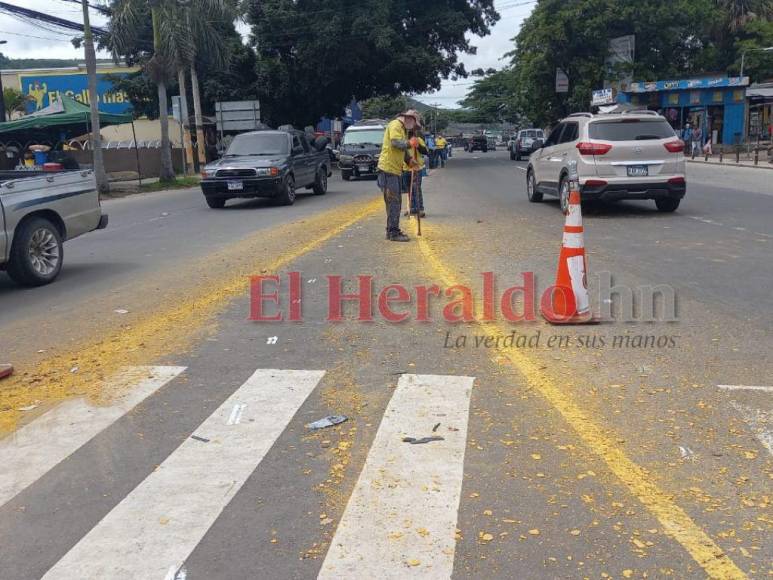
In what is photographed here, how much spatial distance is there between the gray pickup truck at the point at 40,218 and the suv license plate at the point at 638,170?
8572 millimetres

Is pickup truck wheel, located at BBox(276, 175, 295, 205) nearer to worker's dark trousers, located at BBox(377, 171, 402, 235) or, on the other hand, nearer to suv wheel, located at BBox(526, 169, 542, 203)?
suv wheel, located at BBox(526, 169, 542, 203)

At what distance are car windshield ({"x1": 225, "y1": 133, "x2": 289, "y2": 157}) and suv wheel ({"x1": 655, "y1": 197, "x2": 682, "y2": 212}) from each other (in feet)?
29.1

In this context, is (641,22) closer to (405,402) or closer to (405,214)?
(405,214)

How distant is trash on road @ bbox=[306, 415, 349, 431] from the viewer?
448 centimetres

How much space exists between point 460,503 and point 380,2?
3903 centimetres

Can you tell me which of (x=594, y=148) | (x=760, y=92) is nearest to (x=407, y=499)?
(x=594, y=148)

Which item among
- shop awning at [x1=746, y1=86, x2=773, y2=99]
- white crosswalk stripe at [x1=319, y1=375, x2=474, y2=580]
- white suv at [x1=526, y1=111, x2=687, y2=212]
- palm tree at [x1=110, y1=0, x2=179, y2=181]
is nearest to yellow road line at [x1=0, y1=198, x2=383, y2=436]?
white crosswalk stripe at [x1=319, y1=375, x2=474, y2=580]

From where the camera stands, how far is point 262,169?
1762 centimetres

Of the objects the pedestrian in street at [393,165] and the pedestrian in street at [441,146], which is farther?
the pedestrian in street at [441,146]

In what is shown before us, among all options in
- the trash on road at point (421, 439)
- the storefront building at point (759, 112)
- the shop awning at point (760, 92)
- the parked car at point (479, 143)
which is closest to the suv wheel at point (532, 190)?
the trash on road at point (421, 439)

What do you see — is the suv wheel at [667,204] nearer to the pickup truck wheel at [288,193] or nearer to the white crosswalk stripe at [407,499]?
the pickup truck wheel at [288,193]

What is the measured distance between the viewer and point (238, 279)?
9031mm

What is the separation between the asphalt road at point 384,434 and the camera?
3182mm

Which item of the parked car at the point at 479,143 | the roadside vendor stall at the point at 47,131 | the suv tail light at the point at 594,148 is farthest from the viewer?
the parked car at the point at 479,143
